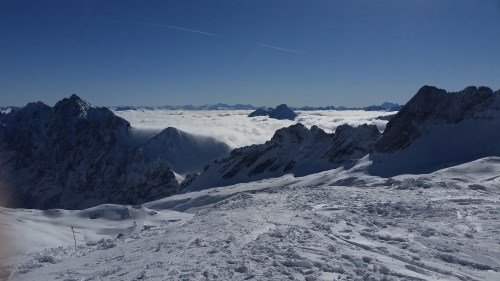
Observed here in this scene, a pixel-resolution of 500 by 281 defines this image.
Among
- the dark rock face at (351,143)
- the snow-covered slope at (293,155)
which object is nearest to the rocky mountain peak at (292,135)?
the snow-covered slope at (293,155)

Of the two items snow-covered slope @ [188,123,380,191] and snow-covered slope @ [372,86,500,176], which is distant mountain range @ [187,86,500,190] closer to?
snow-covered slope @ [372,86,500,176]

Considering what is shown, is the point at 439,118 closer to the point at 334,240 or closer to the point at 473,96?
the point at 473,96

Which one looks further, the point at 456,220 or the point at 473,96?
the point at 473,96

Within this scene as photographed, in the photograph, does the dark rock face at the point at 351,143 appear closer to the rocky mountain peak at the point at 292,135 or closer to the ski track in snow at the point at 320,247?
the rocky mountain peak at the point at 292,135

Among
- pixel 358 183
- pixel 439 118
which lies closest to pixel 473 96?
pixel 439 118

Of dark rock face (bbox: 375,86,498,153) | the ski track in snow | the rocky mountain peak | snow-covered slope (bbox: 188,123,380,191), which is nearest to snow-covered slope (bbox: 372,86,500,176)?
dark rock face (bbox: 375,86,498,153)

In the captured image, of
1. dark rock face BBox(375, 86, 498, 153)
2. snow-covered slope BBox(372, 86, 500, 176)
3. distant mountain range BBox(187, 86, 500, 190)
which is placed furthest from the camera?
dark rock face BBox(375, 86, 498, 153)
